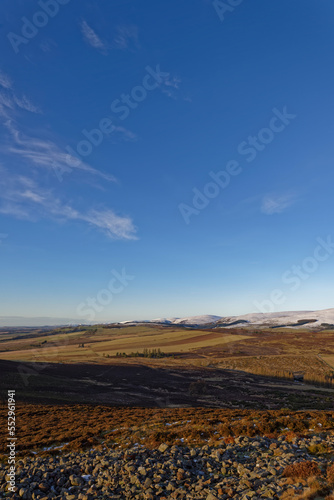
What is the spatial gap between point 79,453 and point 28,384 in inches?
1671

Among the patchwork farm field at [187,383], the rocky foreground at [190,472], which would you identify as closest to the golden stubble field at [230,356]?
the patchwork farm field at [187,383]

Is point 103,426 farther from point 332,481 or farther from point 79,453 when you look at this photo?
point 332,481

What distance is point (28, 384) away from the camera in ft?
165

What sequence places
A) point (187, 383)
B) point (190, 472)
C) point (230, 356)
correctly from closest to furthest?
point (190, 472), point (187, 383), point (230, 356)

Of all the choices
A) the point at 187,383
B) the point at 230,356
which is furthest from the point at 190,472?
the point at 230,356

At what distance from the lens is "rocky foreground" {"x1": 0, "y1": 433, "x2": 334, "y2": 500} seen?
10.2 meters

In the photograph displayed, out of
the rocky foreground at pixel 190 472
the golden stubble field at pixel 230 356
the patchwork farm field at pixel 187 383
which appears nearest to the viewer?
the rocky foreground at pixel 190 472

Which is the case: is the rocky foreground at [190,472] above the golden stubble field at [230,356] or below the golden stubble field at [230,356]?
above

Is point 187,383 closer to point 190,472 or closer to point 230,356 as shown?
point 230,356

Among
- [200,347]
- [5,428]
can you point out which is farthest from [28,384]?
[200,347]

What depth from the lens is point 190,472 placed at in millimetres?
12156

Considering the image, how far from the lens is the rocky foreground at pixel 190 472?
10.2 m

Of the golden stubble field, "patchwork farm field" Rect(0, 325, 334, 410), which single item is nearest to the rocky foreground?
"patchwork farm field" Rect(0, 325, 334, 410)

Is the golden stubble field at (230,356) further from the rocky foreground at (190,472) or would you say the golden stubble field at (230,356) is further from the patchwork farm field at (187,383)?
the rocky foreground at (190,472)
